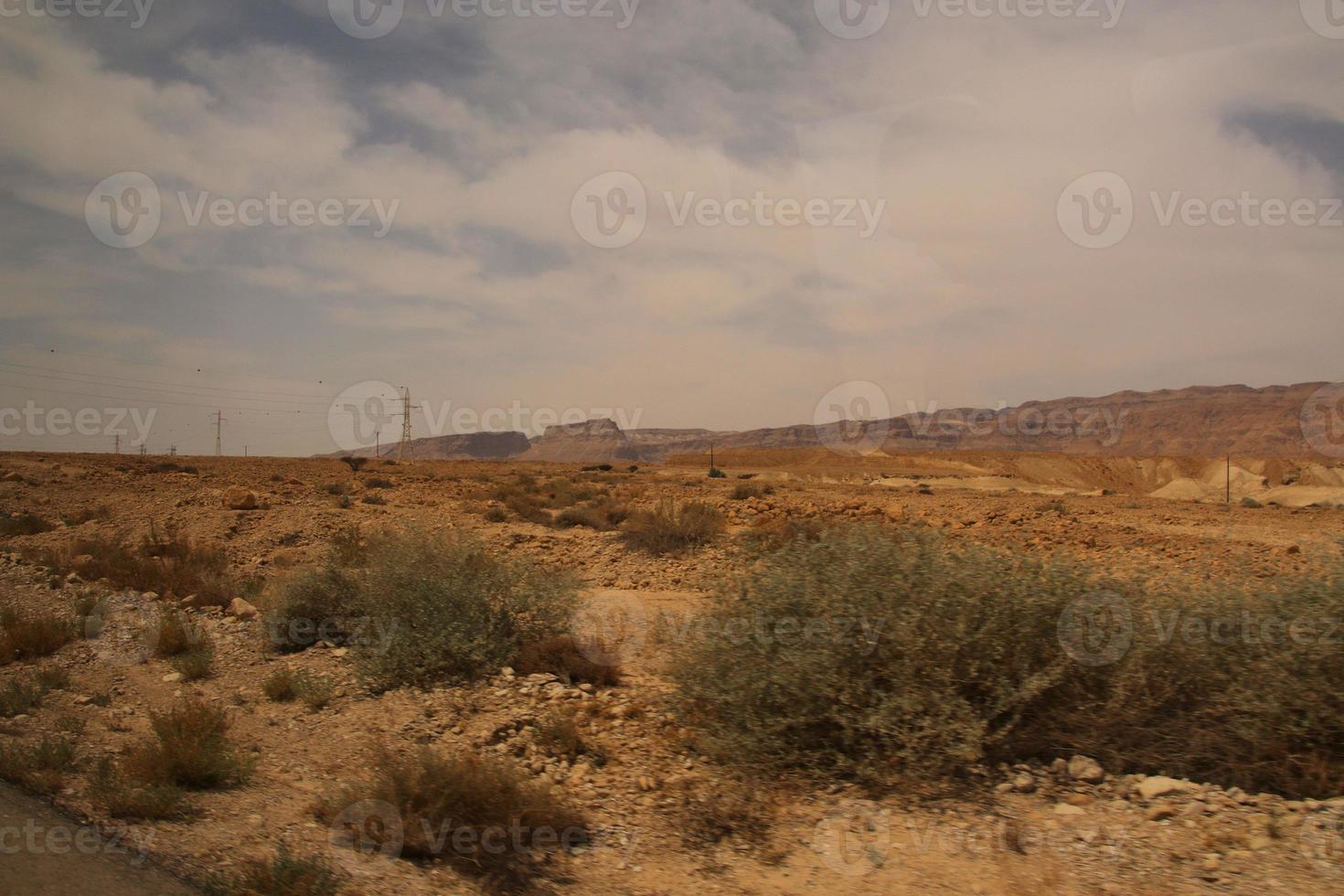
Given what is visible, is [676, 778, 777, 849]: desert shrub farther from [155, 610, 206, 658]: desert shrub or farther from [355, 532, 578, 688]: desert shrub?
[155, 610, 206, 658]: desert shrub

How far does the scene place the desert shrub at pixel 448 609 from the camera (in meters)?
7.30

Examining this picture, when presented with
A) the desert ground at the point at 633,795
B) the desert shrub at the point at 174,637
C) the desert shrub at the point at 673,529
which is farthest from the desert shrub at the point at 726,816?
the desert shrub at the point at 673,529

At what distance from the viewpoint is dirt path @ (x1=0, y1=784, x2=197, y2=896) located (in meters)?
3.79

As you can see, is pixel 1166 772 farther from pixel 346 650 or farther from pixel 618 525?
pixel 618 525

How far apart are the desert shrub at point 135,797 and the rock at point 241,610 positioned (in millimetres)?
4779

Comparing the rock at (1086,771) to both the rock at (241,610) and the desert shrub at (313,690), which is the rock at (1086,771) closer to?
the desert shrub at (313,690)

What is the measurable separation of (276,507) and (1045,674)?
17.0 metres

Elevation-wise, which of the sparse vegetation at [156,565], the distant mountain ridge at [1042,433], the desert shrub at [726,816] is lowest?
the desert shrub at [726,816]

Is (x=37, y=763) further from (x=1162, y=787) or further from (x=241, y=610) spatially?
(x=1162, y=787)

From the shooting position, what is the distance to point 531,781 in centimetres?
541

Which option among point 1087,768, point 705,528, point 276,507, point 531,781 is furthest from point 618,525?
point 1087,768

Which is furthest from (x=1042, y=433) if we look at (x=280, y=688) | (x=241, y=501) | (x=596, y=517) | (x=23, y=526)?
(x=280, y=688)

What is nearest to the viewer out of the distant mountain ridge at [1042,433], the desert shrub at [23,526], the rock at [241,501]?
the desert shrub at [23,526]

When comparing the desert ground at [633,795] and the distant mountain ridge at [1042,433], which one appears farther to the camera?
the distant mountain ridge at [1042,433]
